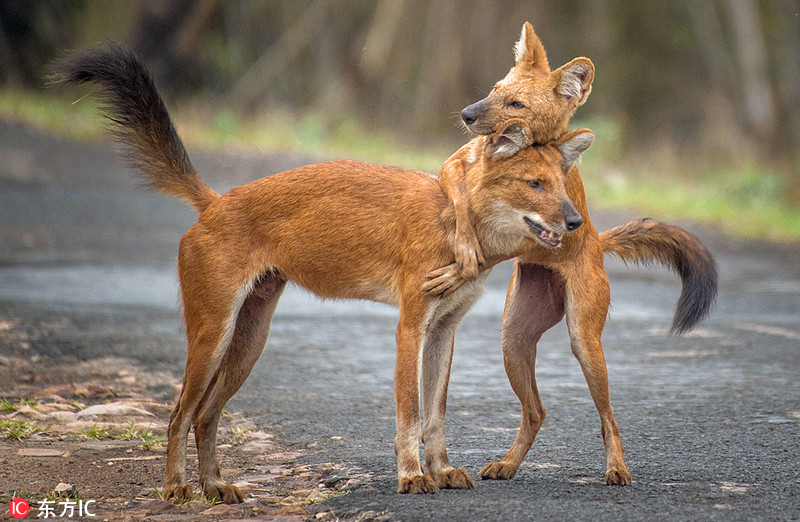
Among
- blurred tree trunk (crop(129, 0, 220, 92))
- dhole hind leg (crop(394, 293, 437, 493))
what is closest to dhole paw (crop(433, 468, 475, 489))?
dhole hind leg (crop(394, 293, 437, 493))

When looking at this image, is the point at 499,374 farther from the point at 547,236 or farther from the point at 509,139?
the point at 509,139

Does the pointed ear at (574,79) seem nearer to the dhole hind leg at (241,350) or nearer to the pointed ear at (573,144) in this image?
the pointed ear at (573,144)

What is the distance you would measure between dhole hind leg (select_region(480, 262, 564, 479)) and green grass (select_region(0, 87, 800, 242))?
1067cm

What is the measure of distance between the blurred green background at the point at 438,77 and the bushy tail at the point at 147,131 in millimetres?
11694

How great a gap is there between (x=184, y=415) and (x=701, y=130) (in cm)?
2379

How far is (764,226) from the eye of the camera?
1584 cm

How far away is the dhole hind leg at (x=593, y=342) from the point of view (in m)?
5.04

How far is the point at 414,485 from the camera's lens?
4684mm

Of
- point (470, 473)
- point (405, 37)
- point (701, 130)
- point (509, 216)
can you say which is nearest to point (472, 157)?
point (509, 216)

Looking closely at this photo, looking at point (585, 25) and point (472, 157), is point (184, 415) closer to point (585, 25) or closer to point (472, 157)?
point (472, 157)

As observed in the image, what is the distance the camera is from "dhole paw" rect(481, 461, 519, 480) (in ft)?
16.8

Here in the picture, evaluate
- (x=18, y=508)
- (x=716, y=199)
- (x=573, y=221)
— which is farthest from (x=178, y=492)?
(x=716, y=199)

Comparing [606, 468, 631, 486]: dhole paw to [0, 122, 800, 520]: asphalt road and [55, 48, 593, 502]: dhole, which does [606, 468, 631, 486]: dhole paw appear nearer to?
[0, 122, 800, 520]: asphalt road

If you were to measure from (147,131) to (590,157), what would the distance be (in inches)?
637
